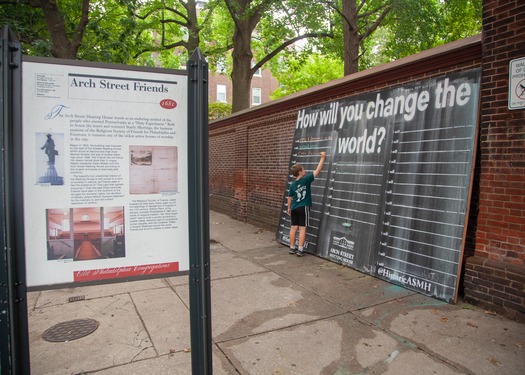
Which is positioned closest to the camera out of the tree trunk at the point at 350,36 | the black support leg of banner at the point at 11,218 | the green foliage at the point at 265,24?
the black support leg of banner at the point at 11,218

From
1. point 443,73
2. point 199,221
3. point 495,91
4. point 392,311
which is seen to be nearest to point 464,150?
point 495,91

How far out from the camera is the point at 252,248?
784 centimetres

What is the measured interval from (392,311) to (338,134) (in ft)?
11.1

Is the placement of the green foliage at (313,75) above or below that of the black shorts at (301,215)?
above

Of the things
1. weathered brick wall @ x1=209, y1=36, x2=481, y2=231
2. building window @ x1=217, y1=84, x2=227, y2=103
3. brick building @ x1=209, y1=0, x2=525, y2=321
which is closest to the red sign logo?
brick building @ x1=209, y1=0, x2=525, y2=321

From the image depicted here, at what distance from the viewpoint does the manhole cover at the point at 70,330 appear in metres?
3.86

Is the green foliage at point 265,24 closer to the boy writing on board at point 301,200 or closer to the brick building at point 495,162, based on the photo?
the boy writing on board at point 301,200

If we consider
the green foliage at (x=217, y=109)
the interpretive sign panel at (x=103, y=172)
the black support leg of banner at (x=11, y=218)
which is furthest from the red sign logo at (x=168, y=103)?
the green foliage at (x=217, y=109)

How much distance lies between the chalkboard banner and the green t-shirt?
33cm

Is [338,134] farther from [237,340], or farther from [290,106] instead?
[237,340]

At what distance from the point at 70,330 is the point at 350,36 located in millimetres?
12422

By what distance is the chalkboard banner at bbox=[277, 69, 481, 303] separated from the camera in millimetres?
4617

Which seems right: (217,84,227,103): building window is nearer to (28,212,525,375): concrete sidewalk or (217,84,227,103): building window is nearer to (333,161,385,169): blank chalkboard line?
(333,161,385,169): blank chalkboard line

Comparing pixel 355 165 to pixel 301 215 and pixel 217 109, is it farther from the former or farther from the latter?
pixel 217 109
